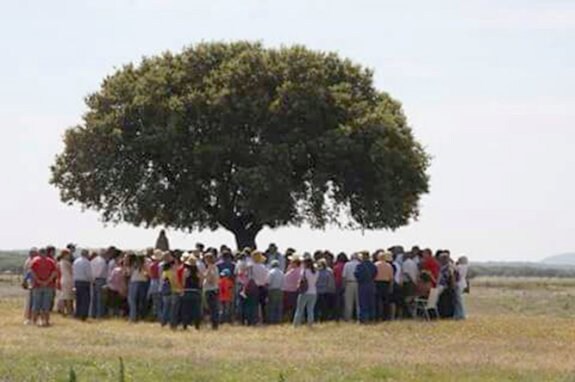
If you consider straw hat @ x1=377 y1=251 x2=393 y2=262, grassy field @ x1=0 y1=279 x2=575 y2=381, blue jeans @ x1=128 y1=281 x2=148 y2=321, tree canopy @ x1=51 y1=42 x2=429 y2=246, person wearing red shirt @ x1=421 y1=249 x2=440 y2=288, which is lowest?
grassy field @ x1=0 y1=279 x2=575 y2=381

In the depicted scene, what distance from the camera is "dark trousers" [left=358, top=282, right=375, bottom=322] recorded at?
114ft

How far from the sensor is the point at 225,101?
5259 cm

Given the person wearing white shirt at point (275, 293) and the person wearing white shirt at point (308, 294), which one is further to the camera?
the person wearing white shirt at point (275, 293)

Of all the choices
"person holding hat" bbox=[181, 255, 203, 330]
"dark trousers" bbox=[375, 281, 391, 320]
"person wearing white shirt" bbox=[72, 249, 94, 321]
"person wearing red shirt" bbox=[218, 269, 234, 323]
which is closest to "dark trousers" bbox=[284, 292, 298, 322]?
"person wearing red shirt" bbox=[218, 269, 234, 323]

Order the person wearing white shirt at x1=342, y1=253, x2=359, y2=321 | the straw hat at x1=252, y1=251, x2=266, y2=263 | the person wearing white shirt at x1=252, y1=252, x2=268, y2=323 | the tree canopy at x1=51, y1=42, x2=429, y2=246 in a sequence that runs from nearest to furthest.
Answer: the person wearing white shirt at x1=252, y1=252, x2=268, y2=323, the straw hat at x1=252, y1=251, x2=266, y2=263, the person wearing white shirt at x1=342, y1=253, x2=359, y2=321, the tree canopy at x1=51, y1=42, x2=429, y2=246

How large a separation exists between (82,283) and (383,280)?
26.0ft

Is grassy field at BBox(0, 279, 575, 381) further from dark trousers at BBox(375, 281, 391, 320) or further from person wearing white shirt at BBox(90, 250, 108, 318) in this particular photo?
dark trousers at BBox(375, 281, 391, 320)

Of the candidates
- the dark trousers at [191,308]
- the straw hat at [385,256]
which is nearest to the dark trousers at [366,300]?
the straw hat at [385,256]

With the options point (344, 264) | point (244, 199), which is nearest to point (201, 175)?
point (244, 199)

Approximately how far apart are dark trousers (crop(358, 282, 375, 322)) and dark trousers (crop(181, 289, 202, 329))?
4169 millimetres

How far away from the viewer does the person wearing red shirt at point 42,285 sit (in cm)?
3400

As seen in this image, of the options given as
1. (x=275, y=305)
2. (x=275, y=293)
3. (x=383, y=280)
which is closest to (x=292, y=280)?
(x=275, y=293)

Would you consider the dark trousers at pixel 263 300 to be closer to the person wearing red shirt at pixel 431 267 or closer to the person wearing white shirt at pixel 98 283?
the person wearing red shirt at pixel 431 267

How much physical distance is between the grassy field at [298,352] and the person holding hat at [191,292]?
56cm
